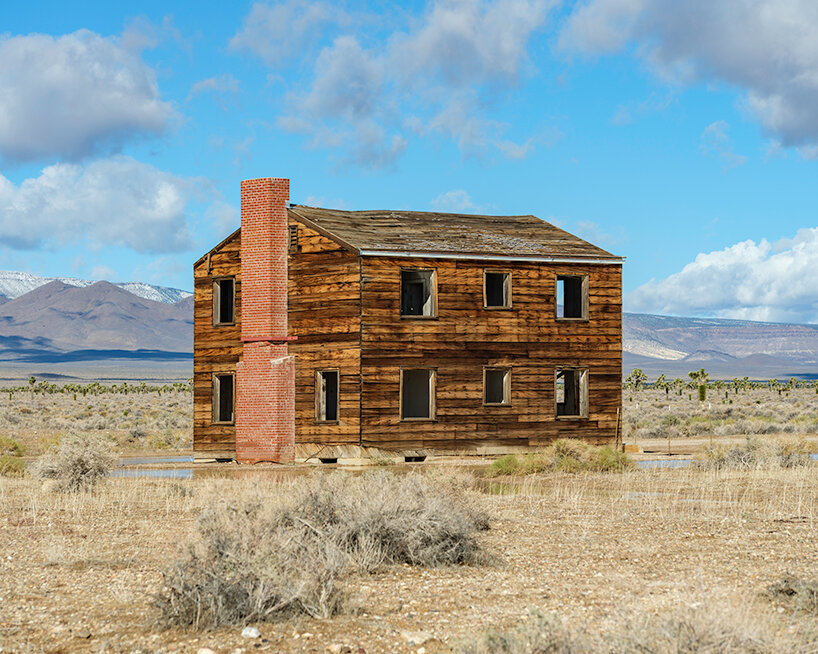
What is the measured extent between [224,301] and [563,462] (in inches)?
427

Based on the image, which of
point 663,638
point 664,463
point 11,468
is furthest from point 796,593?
point 11,468

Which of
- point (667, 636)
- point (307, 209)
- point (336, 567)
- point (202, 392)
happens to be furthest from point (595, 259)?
point (667, 636)

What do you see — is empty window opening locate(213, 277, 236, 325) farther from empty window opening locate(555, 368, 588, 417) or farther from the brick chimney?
empty window opening locate(555, 368, 588, 417)

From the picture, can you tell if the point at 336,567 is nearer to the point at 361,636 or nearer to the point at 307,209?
the point at 361,636

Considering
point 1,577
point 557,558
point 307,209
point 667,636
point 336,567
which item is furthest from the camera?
point 307,209

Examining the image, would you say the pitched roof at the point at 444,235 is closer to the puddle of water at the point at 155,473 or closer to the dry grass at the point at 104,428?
the puddle of water at the point at 155,473

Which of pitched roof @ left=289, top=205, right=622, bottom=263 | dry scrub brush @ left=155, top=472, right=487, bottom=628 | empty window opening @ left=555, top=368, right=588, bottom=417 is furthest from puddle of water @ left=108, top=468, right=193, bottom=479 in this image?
empty window opening @ left=555, top=368, right=588, bottom=417

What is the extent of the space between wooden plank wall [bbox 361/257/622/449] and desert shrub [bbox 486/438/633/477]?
2.88m

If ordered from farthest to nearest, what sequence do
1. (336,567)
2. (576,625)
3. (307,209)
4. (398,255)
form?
1. (307,209)
2. (398,255)
3. (336,567)
4. (576,625)

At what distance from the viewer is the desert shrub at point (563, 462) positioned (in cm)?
2002

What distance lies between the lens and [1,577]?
9.21 m

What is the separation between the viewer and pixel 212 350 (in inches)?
1006

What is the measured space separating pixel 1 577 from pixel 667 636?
6363 mm

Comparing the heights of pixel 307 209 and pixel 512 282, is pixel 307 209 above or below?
above
